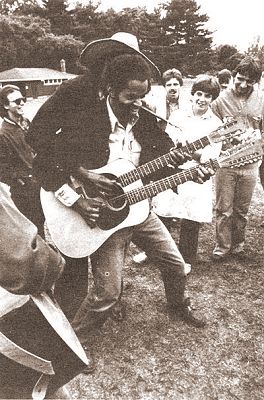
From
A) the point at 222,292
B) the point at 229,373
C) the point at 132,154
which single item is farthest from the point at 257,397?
the point at 132,154

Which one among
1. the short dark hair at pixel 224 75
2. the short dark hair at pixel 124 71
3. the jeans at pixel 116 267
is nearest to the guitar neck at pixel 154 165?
the jeans at pixel 116 267

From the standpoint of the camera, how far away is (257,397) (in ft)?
8.27

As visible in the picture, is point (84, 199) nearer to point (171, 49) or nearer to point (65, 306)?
point (65, 306)

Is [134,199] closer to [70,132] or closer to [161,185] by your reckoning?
[161,185]

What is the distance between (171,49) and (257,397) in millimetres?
3538

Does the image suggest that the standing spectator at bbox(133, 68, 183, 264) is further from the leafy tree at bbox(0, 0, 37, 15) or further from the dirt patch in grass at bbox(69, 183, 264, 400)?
the leafy tree at bbox(0, 0, 37, 15)

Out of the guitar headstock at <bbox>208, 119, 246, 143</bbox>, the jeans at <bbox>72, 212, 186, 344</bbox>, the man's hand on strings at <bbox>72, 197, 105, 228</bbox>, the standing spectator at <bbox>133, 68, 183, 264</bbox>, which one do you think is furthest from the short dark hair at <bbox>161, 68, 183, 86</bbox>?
the man's hand on strings at <bbox>72, 197, 105, 228</bbox>

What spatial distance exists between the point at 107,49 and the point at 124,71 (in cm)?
21

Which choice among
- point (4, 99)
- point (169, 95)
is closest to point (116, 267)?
point (4, 99)

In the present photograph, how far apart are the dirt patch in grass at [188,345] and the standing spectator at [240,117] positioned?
57 centimetres

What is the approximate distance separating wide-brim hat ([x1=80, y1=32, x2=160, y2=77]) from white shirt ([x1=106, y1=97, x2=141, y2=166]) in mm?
273

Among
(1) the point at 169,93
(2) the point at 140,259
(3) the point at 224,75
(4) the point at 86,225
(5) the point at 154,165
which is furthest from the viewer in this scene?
(3) the point at 224,75

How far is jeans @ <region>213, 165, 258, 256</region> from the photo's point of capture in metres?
3.92

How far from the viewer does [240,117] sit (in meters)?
3.81
